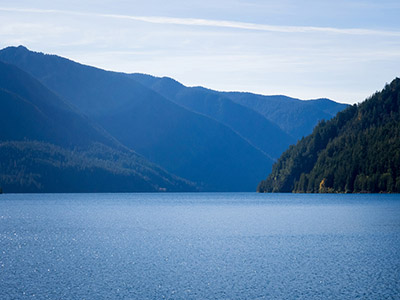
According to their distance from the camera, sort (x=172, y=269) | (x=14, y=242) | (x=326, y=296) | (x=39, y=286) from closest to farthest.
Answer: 1. (x=326, y=296)
2. (x=39, y=286)
3. (x=172, y=269)
4. (x=14, y=242)

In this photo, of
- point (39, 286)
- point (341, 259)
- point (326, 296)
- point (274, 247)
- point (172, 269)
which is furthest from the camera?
point (274, 247)

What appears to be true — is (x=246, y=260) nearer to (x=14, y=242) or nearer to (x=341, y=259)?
(x=341, y=259)

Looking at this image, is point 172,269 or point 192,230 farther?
point 192,230

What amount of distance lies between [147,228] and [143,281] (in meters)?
58.1

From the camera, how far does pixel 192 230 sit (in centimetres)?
10950

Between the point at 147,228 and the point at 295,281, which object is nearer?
the point at 295,281

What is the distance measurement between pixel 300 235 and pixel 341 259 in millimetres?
28151

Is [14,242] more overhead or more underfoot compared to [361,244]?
more underfoot

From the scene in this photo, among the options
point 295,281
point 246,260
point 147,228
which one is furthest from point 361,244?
point 147,228

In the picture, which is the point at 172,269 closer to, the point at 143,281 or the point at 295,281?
the point at 143,281

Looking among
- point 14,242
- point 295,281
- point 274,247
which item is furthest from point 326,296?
point 14,242

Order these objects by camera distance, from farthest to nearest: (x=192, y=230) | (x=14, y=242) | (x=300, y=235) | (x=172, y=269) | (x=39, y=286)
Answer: (x=192, y=230), (x=300, y=235), (x=14, y=242), (x=172, y=269), (x=39, y=286)

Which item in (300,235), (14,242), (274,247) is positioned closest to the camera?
(274,247)

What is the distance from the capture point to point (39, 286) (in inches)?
2146
